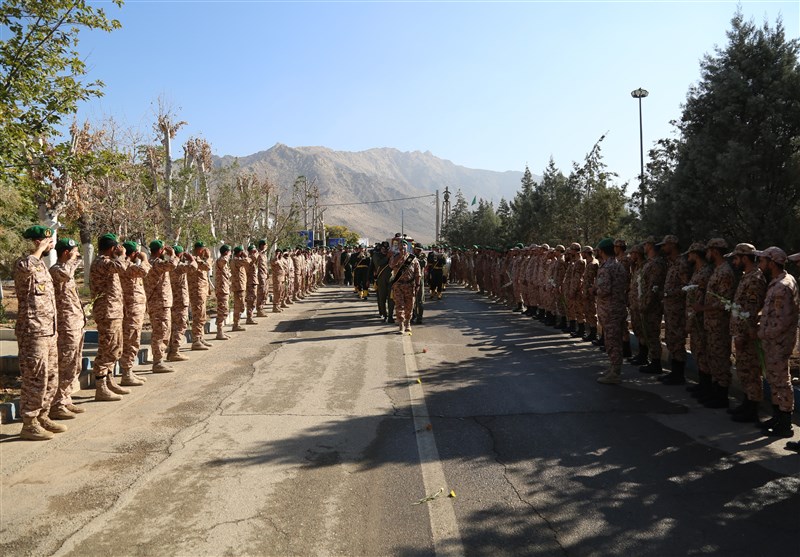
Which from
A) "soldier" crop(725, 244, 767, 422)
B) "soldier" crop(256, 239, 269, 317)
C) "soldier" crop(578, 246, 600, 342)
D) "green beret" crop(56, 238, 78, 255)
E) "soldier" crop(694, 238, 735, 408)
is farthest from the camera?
"soldier" crop(256, 239, 269, 317)

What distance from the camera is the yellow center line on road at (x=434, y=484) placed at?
3.81 meters

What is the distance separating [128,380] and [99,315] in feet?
4.00

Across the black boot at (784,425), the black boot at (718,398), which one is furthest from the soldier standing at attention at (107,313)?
the black boot at (784,425)

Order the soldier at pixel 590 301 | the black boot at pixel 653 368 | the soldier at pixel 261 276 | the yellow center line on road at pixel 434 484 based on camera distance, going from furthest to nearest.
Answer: the soldier at pixel 261 276, the soldier at pixel 590 301, the black boot at pixel 653 368, the yellow center line on road at pixel 434 484

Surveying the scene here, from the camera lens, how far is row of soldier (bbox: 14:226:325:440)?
604 centimetres

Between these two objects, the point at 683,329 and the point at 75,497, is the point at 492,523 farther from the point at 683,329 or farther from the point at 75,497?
the point at 683,329

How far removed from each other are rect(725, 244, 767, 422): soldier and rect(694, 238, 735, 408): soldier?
40 cm

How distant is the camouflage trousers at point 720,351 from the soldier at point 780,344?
3.01 ft

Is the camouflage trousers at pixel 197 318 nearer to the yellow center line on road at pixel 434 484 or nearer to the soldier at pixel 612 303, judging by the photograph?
the yellow center line on road at pixel 434 484

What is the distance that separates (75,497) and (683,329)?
25.0 feet

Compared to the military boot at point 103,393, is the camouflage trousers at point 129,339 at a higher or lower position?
higher

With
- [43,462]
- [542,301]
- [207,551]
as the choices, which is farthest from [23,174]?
[542,301]

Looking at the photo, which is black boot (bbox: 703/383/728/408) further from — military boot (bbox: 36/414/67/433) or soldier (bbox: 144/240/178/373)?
soldier (bbox: 144/240/178/373)

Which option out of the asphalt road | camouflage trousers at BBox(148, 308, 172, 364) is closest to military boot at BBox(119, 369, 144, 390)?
the asphalt road
